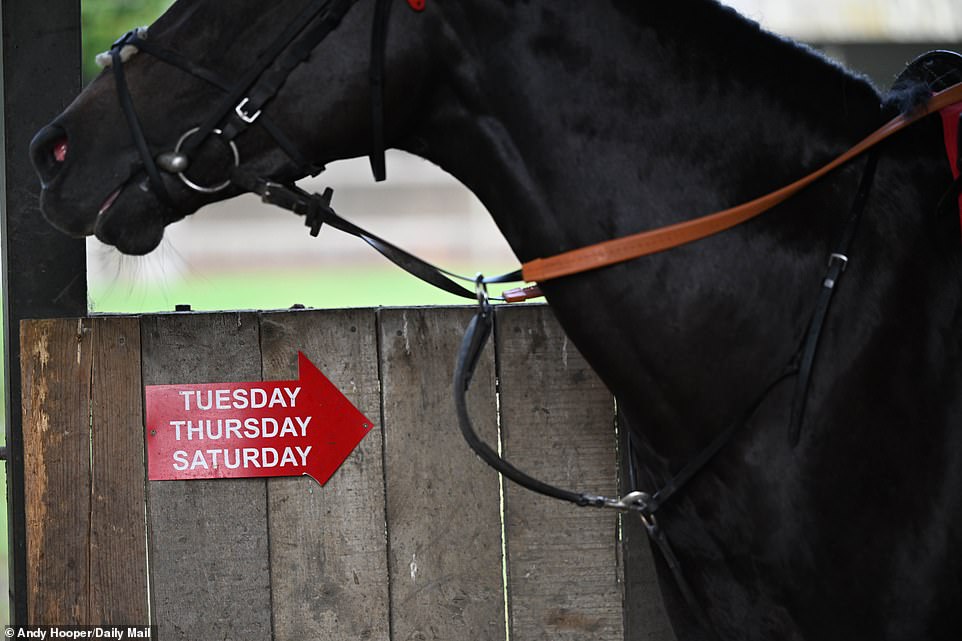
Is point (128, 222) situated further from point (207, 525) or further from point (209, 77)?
point (207, 525)

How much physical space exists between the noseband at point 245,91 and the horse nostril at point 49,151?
0.47 ft

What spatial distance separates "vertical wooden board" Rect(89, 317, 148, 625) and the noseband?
1178 mm

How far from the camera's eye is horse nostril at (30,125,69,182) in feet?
6.17

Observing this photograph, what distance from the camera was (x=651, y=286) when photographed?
1.81 meters

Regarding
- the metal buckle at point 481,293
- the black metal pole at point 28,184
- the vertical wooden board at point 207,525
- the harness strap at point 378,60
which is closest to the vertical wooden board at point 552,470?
the vertical wooden board at point 207,525

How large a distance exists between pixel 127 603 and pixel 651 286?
6.49 feet

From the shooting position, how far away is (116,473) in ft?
9.55

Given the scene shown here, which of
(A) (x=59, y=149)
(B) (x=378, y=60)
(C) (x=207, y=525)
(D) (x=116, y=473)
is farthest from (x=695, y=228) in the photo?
Result: (D) (x=116, y=473)

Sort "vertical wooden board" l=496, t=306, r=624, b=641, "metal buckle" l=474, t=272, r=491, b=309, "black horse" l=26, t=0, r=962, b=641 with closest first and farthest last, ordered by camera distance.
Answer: "black horse" l=26, t=0, r=962, b=641 → "metal buckle" l=474, t=272, r=491, b=309 → "vertical wooden board" l=496, t=306, r=624, b=641

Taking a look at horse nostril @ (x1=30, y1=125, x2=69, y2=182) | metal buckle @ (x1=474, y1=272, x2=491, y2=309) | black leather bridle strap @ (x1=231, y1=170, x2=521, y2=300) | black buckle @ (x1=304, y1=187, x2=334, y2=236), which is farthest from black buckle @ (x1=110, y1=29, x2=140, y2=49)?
metal buckle @ (x1=474, y1=272, x2=491, y2=309)

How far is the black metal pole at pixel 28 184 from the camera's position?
2.91m

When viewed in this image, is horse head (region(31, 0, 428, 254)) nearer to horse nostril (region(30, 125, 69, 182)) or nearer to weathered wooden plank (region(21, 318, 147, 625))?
horse nostril (region(30, 125, 69, 182))

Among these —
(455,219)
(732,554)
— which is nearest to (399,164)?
(455,219)

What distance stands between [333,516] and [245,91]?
1.52 metres
